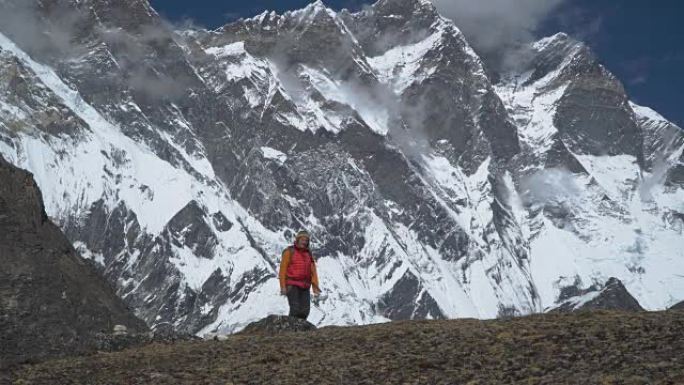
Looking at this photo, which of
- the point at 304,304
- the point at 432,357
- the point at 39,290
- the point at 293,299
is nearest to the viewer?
the point at 432,357

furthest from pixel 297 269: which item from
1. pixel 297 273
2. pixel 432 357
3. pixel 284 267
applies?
pixel 432 357

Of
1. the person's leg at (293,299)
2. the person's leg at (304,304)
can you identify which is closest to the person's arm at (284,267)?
the person's leg at (293,299)

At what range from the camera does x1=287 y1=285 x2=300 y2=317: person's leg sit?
94.2 feet

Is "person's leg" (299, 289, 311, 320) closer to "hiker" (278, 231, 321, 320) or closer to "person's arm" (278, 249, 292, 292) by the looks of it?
"hiker" (278, 231, 321, 320)

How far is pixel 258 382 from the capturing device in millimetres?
20531

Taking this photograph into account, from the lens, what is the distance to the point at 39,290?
4084 cm

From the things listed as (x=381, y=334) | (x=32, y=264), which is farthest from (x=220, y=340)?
(x=32, y=264)

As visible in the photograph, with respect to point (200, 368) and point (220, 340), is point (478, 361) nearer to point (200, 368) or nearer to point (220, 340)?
point (200, 368)

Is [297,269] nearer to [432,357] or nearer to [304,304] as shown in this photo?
[304,304]

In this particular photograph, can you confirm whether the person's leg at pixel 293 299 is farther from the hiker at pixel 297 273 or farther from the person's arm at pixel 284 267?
the person's arm at pixel 284 267

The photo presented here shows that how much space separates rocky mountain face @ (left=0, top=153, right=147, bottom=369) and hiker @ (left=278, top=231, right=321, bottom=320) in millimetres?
4024

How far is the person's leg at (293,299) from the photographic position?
28.7m

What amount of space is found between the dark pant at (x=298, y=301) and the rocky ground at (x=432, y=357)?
3182mm

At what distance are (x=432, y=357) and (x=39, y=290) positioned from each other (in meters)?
22.3
